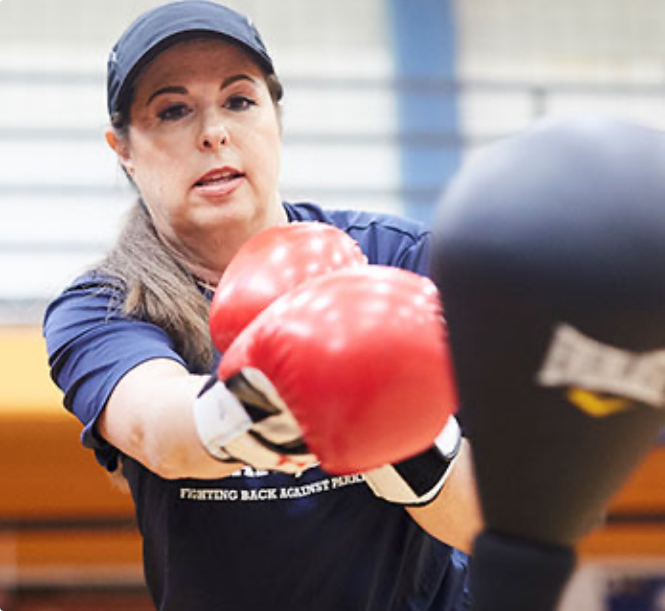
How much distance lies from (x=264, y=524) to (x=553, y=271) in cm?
68

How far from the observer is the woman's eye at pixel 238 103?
117cm

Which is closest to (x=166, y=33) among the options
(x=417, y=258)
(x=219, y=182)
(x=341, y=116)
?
(x=219, y=182)

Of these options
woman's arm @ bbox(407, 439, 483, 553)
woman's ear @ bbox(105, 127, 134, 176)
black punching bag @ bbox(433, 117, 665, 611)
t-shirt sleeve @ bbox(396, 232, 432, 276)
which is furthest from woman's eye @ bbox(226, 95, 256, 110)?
black punching bag @ bbox(433, 117, 665, 611)

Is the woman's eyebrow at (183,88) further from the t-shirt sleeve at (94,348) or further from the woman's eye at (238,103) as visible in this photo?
the t-shirt sleeve at (94,348)

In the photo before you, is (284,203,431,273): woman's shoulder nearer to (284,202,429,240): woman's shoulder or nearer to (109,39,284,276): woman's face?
(284,202,429,240): woman's shoulder

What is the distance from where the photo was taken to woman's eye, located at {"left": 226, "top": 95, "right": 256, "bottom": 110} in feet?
3.83

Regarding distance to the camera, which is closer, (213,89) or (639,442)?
(639,442)

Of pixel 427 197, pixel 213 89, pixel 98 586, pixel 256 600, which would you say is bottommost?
pixel 98 586

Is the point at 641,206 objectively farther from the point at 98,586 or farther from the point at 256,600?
the point at 98,586

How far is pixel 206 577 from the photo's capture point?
1209 millimetres

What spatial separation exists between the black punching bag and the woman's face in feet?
1.73

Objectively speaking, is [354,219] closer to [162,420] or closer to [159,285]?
[159,285]

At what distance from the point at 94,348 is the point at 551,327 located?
0.57 metres

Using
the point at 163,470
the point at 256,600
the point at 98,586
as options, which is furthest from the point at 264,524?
the point at 98,586
